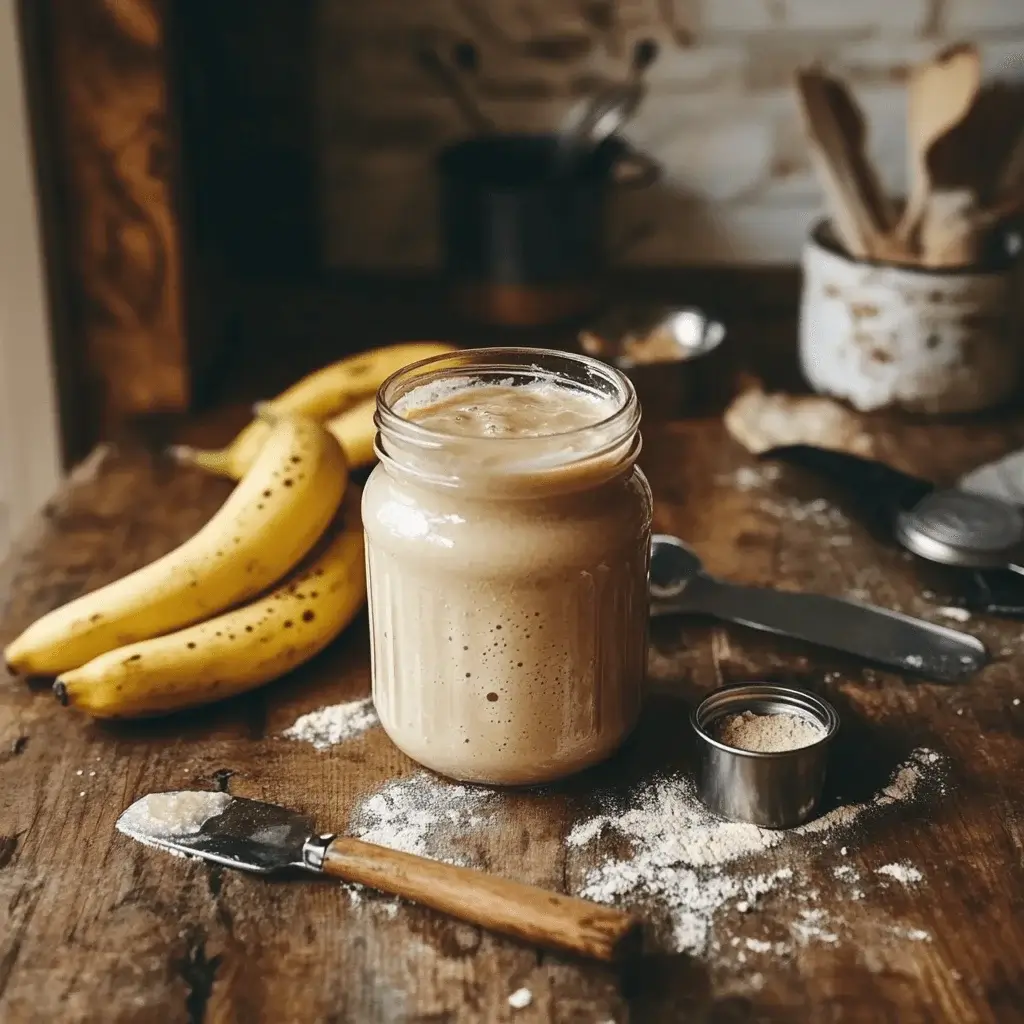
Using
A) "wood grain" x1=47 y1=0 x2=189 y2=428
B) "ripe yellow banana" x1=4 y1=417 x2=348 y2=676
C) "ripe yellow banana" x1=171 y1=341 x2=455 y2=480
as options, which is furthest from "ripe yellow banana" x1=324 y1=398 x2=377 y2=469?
"wood grain" x1=47 y1=0 x2=189 y2=428

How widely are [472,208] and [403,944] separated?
3.33ft

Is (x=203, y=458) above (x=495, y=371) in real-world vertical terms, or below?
below

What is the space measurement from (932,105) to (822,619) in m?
0.68

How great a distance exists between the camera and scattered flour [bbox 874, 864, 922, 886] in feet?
2.50

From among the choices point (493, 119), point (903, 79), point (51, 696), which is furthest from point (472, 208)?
point (51, 696)

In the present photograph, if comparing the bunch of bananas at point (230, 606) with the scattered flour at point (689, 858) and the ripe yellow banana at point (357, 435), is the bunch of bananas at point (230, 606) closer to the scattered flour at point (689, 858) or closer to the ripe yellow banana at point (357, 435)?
the ripe yellow banana at point (357, 435)

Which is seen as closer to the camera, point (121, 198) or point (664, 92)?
point (121, 198)

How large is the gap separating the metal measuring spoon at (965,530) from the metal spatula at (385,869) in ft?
1.69

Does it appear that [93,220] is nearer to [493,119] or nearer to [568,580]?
[493,119]

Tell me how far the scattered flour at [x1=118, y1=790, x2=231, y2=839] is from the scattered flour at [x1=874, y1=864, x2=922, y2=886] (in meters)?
0.39

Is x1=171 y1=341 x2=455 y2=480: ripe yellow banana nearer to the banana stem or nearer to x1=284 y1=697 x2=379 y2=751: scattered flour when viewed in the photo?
the banana stem

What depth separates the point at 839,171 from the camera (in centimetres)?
142

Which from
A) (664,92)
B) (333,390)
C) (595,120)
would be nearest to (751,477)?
(333,390)

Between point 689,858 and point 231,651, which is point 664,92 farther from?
point 689,858
